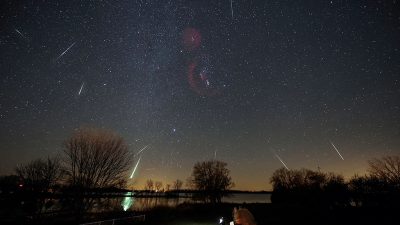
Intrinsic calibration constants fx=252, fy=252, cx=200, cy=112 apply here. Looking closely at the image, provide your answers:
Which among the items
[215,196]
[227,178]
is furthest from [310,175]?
[215,196]

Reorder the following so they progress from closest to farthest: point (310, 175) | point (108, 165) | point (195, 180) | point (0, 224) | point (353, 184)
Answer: point (0, 224), point (108, 165), point (353, 184), point (195, 180), point (310, 175)

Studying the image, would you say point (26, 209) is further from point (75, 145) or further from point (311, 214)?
point (311, 214)

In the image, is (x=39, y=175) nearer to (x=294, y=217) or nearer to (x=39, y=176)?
(x=39, y=176)

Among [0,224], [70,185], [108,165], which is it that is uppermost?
[108,165]

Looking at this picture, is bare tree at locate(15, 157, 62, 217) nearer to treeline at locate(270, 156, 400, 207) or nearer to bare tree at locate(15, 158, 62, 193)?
bare tree at locate(15, 158, 62, 193)

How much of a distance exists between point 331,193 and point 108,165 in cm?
4217

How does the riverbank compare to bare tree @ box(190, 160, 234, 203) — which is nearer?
the riverbank

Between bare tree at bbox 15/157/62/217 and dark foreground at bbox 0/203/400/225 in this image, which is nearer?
dark foreground at bbox 0/203/400/225

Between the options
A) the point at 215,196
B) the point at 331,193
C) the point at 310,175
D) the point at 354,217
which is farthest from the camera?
the point at 310,175

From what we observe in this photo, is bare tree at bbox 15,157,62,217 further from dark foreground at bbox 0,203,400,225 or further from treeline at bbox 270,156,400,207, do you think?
treeline at bbox 270,156,400,207

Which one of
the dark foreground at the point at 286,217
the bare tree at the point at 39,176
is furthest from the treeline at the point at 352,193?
the bare tree at the point at 39,176

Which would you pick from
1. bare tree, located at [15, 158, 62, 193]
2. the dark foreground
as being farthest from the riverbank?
bare tree, located at [15, 158, 62, 193]

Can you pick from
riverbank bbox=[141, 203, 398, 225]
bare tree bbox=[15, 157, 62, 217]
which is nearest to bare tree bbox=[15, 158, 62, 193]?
bare tree bbox=[15, 157, 62, 217]

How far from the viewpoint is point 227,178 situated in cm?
9231
